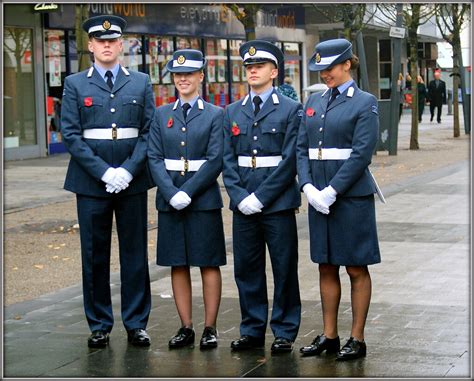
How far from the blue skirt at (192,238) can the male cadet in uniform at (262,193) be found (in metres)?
0.16

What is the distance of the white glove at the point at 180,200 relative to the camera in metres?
7.07

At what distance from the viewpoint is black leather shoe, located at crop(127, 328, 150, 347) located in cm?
721

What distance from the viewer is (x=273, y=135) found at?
7.05 metres

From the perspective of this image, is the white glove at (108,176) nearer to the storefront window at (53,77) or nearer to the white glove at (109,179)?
the white glove at (109,179)

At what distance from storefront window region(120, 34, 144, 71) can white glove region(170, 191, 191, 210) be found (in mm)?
22077

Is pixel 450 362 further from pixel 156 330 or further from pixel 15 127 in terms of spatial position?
pixel 15 127

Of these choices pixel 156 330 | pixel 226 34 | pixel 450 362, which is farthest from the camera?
pixel 226 34

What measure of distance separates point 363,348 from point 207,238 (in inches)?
50.1

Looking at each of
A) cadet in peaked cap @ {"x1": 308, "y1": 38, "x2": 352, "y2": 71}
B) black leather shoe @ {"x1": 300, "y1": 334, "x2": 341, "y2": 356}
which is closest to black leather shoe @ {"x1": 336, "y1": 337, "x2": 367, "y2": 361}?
black leather shoe @ {"x1": 300, "y1": 334, "x2": 341, "y2": 356}

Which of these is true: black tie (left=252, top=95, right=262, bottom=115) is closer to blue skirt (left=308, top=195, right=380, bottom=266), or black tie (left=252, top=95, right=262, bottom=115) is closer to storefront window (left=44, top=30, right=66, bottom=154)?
blue skirt (left=308, top=195, right=380, bottom=266)

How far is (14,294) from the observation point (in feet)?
30.6

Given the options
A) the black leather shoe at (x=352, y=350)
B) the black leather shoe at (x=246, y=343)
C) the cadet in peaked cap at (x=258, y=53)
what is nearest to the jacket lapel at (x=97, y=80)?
the cadet in peaked cap at (x=258, y=53)

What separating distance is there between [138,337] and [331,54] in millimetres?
2228

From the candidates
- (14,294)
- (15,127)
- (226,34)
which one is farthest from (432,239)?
(226,34)
